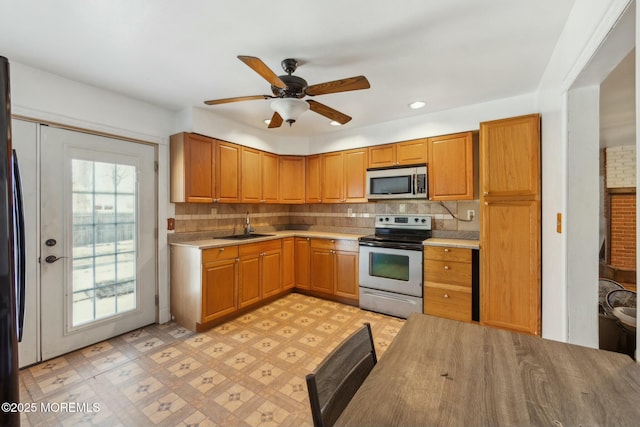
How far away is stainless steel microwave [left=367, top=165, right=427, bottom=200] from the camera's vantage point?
329cm

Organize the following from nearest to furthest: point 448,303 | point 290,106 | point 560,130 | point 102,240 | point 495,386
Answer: point 495,386
point 560,130
point 290,106
point 102,240
point 448,303

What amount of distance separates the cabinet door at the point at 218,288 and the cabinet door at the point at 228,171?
0.86m

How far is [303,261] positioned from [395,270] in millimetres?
1372

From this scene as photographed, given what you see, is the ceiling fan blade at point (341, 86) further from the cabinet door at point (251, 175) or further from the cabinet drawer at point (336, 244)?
the cabinet drawer at point (336, 244)

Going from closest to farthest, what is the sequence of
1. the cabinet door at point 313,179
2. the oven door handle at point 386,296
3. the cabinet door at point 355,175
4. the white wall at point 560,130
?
the white wall at point 560,130 → the oven door handle at point 386,296 → the cabinet door at point 355,175 → the cabinet door at point 313,179

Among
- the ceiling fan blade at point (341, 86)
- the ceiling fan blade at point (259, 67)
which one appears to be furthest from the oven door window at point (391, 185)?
the ceiling fan blade at point (259, 67)

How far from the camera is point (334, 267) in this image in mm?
3682

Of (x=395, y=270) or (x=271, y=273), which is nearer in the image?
(x=395, y=270)

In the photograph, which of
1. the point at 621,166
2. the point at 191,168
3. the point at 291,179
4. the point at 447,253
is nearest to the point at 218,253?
the point at 191,168

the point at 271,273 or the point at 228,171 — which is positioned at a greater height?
the point at 228,171

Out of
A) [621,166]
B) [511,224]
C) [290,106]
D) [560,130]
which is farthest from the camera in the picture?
[621,166]

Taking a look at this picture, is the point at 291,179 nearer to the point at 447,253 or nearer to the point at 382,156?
the point at 382,156

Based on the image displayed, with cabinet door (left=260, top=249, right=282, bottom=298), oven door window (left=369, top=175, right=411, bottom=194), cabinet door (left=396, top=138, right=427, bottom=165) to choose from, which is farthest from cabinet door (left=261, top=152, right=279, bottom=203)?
cabinet door (left=396, top=138, right=427, bottom=165)

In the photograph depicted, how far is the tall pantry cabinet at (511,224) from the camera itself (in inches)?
95.8
